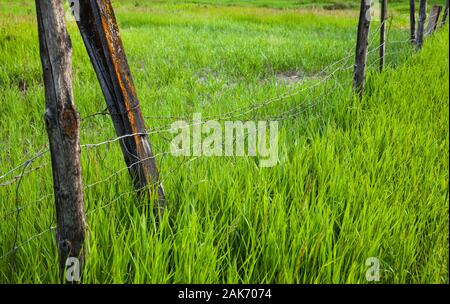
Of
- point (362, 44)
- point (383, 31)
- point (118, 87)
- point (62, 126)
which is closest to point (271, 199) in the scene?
point (118, 87)

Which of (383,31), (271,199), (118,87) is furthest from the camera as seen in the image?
(383,31)

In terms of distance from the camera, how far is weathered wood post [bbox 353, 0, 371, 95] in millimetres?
3770

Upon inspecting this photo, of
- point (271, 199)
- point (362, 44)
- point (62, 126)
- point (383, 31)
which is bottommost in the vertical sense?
point (271, 199)

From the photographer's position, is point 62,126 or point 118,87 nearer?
point 62,126

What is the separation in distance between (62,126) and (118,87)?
45 cm

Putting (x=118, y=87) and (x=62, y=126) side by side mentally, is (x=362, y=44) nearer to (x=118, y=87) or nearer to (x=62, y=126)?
(x=118, y=87)

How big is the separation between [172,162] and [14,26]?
6966 mm

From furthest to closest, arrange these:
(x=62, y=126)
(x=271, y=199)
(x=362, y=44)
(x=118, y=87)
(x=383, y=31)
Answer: (x=383, y=31), (x=362, y=44), (x=271, y=199), (x=118, y=87), (x=62, y=126)

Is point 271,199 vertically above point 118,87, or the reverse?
point 118,87

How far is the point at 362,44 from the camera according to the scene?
3881 millimetres

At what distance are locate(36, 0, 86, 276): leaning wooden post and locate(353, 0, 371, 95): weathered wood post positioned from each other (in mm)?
3113

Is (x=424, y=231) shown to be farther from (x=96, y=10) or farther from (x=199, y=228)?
(x=96, y=10)

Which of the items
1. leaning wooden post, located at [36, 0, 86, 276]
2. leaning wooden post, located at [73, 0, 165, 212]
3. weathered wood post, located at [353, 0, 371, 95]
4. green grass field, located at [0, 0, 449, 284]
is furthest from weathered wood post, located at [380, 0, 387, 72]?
leaning wooden post, located at [36, 0, 86, 276]
